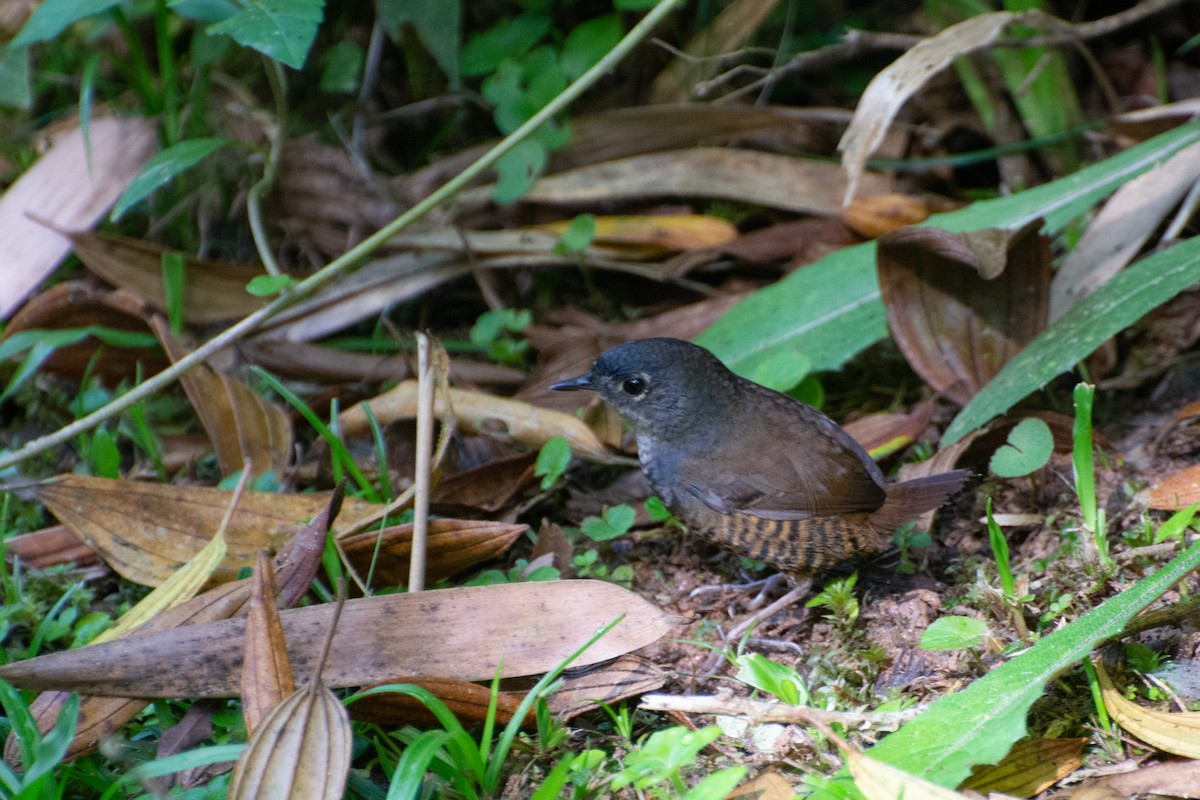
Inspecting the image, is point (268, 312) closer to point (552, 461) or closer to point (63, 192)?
point (552, 461)

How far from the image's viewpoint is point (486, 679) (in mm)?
2738

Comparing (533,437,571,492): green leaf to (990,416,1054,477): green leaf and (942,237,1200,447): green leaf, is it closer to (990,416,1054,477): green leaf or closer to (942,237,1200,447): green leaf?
(942,237,1200,447): green leaf

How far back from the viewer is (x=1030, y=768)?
7.80 feet

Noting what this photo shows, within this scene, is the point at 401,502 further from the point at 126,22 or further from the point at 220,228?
the point at 126,22

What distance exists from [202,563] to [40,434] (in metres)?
1.62

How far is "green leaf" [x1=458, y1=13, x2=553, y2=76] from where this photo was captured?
4.81 metres

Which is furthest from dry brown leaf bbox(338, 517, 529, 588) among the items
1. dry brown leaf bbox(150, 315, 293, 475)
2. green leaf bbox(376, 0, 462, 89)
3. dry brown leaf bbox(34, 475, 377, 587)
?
green leaf bbox(376, 0, 462, 89)

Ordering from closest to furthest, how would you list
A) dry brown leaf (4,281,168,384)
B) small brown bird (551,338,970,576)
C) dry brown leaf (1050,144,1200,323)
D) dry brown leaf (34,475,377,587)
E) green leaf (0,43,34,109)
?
small brown bird (551,338,970,576) < dry brown leaf (34,475,377,587) < dry brown leaf (1050,144,1200,323) < dry brown leaf (4,281,168,384) < green leaf (0,43,34,109)

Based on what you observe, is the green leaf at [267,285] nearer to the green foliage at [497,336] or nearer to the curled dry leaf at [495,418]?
the curled dry leaf at [495,418]

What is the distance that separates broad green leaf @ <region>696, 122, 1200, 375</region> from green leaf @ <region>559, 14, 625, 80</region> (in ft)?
4.19

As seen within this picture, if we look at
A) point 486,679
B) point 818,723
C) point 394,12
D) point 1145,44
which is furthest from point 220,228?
point 1145,44

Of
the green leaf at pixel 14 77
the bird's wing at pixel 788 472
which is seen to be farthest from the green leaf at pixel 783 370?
the green leaf at pixel 14 77

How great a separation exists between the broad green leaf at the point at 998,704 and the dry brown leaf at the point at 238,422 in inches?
92.5

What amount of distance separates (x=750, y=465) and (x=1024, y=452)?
771 mm
